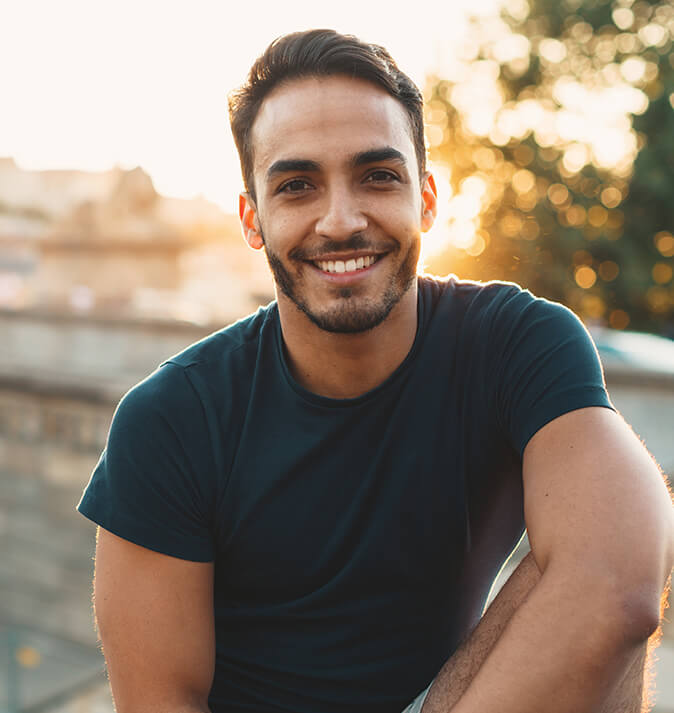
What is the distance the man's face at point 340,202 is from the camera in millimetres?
2102

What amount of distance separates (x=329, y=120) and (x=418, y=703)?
147cm

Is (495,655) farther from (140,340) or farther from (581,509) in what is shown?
(140,340)

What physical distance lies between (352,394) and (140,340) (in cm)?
872

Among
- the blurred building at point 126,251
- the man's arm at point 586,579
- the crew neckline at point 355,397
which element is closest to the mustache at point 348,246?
the crew neckline at point 355,397

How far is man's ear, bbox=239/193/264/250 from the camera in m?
2.44

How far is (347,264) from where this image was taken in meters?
2.13

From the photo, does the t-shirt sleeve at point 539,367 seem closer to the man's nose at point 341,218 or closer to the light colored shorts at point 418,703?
the man's nose at point 341,218

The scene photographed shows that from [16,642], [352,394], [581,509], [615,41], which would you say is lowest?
[16,642]

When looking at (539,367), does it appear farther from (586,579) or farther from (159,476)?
(159,476)

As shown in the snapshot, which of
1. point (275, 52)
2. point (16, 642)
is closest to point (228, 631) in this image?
point (275, 52)

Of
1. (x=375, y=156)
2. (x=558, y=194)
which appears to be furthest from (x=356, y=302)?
(x=558, y=194)

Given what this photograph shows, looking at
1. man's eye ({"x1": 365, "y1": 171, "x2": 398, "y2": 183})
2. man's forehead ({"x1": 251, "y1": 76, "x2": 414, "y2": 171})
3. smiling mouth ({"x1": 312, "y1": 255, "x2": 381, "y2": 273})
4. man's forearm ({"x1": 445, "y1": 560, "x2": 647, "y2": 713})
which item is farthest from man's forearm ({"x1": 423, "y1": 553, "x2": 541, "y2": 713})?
man's forehead ({"x1": 251, "y1": 76, "x2": 414, "y2": 171})

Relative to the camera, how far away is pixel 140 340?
10.5 metres

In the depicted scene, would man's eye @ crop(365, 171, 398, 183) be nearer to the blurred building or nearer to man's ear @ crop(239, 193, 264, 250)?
man's ear @ crop(239, 193, 264, 250)
